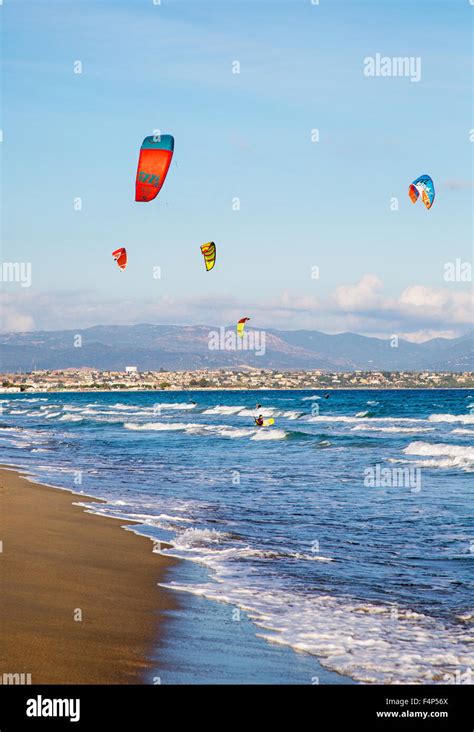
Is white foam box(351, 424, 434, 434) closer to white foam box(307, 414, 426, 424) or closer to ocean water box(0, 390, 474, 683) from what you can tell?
white foam box(307, 414, 426, 424)

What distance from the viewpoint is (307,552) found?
12203 mm

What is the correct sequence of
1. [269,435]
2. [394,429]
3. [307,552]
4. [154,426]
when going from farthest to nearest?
[154,426]
[394,429]
[269,435]
[307,552]

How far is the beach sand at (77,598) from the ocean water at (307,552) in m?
0.40

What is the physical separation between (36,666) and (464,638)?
392cm

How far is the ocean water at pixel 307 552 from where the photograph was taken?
7.54 metres

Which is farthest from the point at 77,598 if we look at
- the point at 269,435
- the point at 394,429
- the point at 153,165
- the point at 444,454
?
the point at 394,429

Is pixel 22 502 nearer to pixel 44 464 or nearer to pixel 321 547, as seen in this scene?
pixel 321 547

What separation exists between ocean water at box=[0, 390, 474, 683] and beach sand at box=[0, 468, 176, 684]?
40cm

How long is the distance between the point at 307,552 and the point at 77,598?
4183mm

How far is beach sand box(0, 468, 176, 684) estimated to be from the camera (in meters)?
6.72

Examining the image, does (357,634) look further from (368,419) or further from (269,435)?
(368,419)

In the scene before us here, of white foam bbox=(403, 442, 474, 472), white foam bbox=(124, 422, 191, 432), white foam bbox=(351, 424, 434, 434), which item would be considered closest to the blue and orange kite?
white foam bbox=(403, 442, 474, 472)

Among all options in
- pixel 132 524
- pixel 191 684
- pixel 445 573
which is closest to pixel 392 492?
pixel 132 524

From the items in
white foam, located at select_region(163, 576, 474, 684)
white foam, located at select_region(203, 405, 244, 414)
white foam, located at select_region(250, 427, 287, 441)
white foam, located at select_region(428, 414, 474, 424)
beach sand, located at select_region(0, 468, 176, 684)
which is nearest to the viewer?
beach sand, located at select_region(0, 468, 176, 684)
